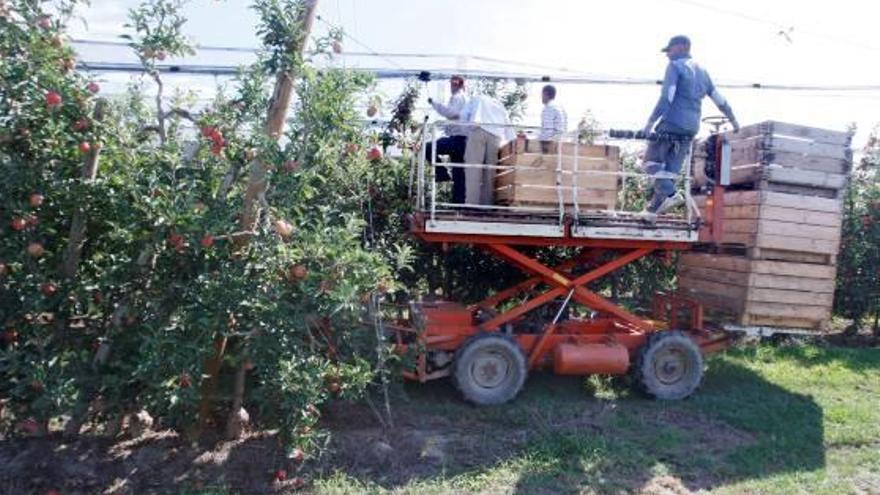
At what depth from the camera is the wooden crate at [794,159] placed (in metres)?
7.82

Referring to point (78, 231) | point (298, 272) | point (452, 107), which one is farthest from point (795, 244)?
point (78, 231)

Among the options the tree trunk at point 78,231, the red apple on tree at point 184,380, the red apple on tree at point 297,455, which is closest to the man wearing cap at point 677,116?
the red apple on tree at point 297,455

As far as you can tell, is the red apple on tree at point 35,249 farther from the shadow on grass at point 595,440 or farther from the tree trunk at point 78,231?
the shadow on grass at point 595,440

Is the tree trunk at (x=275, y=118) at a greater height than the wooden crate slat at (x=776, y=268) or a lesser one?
greater

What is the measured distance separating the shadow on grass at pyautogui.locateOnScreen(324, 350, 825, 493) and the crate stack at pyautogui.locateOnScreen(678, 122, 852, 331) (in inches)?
39.6

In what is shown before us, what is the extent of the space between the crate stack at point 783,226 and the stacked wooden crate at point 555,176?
3.94ft

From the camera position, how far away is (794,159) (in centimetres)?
791

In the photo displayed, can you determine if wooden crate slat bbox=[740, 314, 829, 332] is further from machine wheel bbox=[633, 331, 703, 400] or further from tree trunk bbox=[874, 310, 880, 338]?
tree trunk bbox=[874, 310, 880, 338]

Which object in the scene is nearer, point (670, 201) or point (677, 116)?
point (670, 201)

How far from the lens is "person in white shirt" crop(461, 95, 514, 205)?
7.77m

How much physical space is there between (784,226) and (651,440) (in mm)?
2754

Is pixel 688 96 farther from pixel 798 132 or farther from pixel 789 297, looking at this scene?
pixel 789 297

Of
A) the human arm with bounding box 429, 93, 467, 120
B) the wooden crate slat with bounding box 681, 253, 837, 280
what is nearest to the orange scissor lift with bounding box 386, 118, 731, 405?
the wooden crate slat with bounding box 681, 253, 837, 280

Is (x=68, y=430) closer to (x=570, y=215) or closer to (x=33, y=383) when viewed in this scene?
(x=33, y=383)
